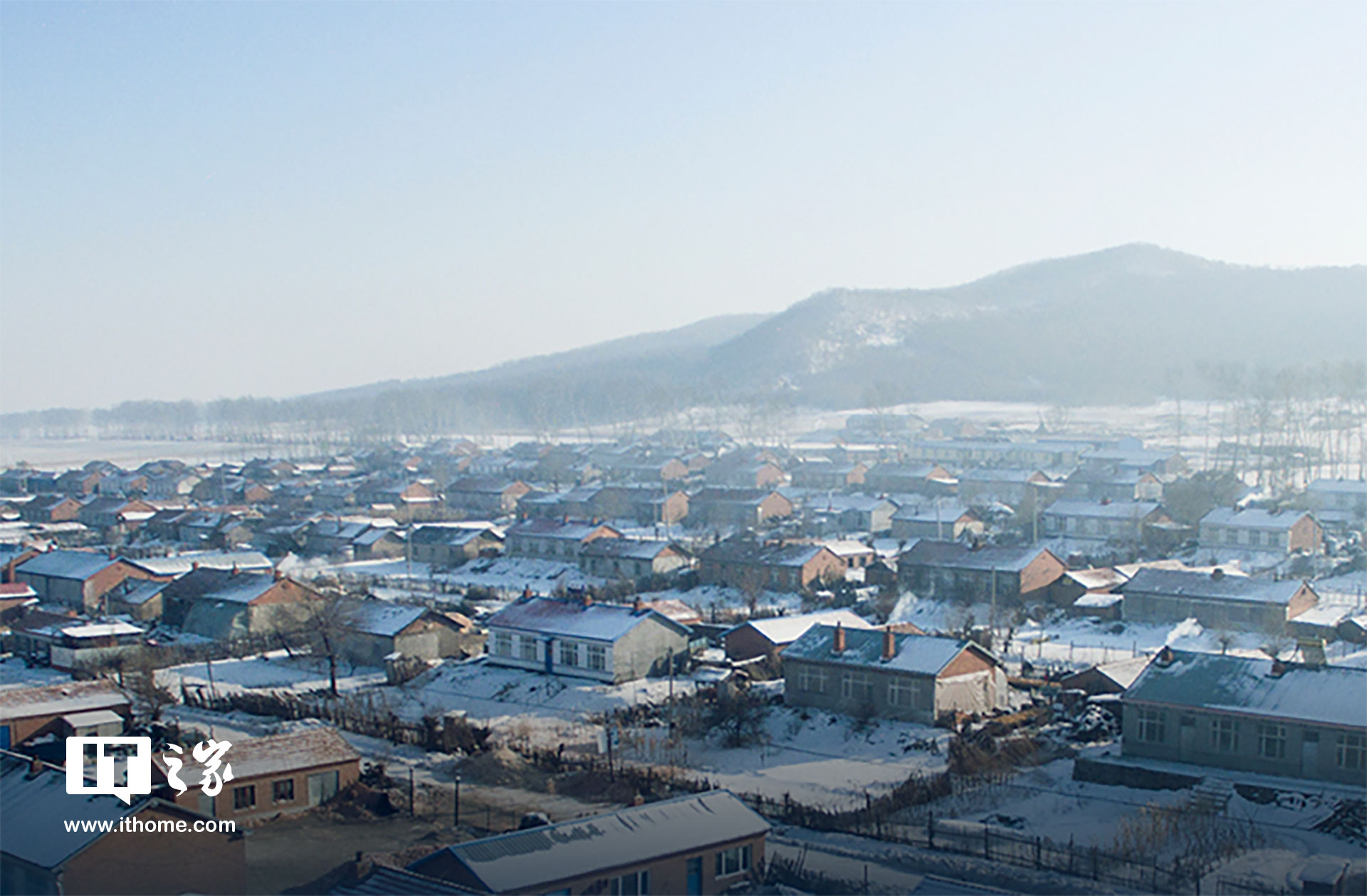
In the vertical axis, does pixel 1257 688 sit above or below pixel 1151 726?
above

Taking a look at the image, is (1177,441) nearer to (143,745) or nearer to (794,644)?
(794,644)

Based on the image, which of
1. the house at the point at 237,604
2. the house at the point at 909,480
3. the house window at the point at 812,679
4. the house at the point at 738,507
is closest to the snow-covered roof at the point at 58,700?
the house at the point at 237,604

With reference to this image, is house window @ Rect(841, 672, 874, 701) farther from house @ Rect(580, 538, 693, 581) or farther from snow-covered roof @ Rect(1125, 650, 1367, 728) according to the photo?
house @ Rect(580, 538, 693, 581)

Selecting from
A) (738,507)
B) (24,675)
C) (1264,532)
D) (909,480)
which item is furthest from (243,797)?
(909,480)

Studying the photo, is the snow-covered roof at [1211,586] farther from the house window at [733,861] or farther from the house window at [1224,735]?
the house window at [733,861]

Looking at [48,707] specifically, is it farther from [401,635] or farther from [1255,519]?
[1255,519]

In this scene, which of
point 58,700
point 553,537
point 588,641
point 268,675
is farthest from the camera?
point 553,537
